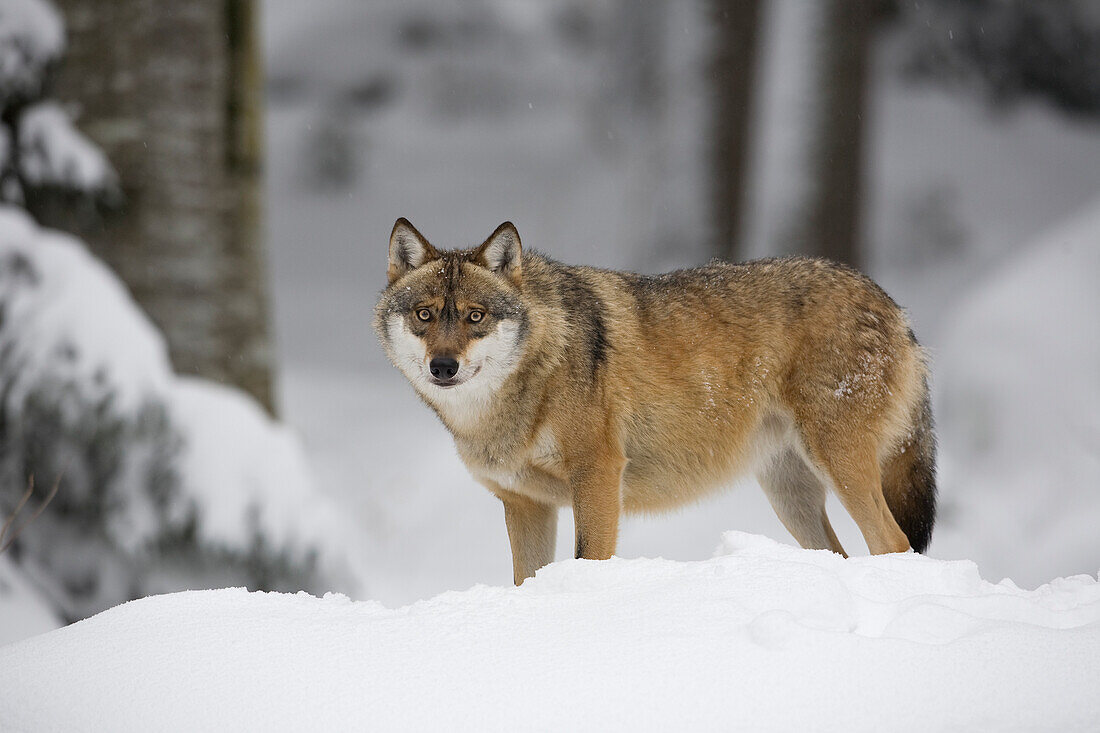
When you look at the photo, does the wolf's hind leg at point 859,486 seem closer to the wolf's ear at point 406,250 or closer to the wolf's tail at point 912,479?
the wolf's tail at point 912,479

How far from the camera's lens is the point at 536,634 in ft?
9.00

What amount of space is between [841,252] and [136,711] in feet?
28.6

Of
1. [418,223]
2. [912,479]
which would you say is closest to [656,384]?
[912,479]

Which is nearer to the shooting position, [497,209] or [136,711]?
[136,711]

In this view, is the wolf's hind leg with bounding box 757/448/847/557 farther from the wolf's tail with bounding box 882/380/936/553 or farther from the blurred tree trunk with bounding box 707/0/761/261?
the blurred tree trunk with bounding box 707/0/761/261

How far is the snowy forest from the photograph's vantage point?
2506 mm

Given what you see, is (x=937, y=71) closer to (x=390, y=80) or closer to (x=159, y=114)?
(x=390, y=80)

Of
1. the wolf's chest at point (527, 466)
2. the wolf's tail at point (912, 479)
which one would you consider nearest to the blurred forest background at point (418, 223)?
the wolf's chest at point (527, 466)

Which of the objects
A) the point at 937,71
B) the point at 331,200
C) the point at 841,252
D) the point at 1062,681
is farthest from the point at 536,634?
the point at 331,200

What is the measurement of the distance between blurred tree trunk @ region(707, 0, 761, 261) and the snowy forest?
0.03 metres

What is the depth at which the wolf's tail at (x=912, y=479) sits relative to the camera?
4641mm

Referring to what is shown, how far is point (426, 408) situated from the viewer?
32.4 ft

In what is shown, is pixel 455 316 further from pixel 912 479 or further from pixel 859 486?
pixel 912 479

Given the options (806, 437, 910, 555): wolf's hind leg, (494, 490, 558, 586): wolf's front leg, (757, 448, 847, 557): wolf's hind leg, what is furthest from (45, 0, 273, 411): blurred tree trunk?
(806, 437, 910, 555): wolf's hind leg
